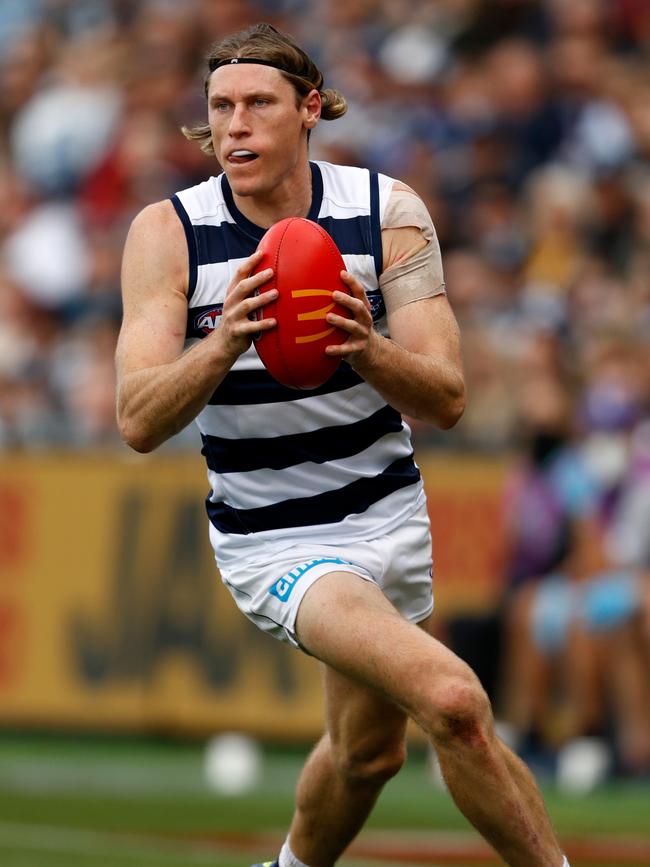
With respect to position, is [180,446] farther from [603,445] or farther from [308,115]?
[308,115]

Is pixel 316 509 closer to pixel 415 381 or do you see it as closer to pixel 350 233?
pixel 415 381

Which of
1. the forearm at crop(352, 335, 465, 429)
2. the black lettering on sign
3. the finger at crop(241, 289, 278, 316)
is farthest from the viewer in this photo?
the black lettering on sign

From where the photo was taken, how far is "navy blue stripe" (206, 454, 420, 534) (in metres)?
5.49

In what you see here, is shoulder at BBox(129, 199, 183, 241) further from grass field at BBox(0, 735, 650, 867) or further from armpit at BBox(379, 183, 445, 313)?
grass field at BBox(0, 735, 650, 867)

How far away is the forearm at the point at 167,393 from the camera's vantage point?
4.94 meters

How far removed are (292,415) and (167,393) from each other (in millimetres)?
516

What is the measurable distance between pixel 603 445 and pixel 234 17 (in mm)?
6205

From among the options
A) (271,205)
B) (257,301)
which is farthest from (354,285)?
(271,205)

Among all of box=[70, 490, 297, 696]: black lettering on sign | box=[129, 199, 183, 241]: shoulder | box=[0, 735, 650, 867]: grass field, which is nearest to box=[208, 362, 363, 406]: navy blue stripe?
box=[129, 199, 183, 241]: shoulder

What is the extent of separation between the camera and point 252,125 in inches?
210

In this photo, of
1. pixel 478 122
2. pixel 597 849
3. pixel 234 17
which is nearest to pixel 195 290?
pixel 597 849

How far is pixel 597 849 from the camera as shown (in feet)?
25.6

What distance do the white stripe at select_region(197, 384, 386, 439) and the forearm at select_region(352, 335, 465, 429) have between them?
0.86 ft

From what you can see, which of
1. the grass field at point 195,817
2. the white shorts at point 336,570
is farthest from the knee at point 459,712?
the grass field at point 195,817
